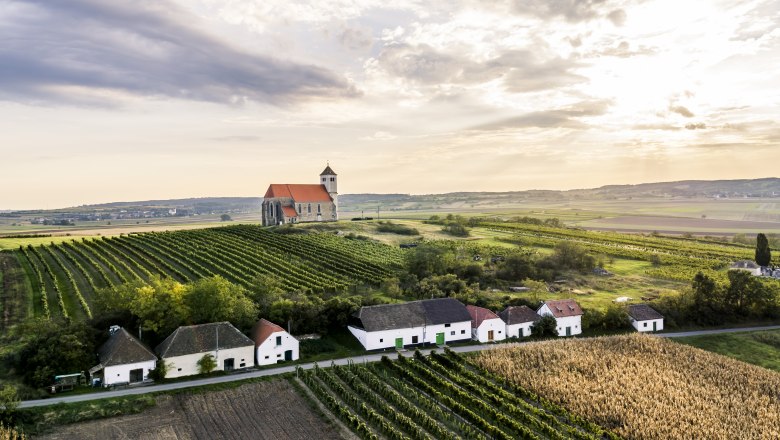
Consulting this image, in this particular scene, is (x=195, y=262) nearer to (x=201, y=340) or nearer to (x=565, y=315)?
(x=201, y=340)

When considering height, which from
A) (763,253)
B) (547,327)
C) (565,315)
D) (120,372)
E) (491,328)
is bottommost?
(547,327)

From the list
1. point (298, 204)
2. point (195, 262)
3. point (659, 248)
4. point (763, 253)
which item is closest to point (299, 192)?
point (298, 204)

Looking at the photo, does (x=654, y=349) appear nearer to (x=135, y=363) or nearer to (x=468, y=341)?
(x=468, y=341)

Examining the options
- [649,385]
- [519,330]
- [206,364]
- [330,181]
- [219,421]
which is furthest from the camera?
[330,181]

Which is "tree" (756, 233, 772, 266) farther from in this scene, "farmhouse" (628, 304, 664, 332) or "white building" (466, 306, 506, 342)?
"white building" (466, 306, 506, 342)

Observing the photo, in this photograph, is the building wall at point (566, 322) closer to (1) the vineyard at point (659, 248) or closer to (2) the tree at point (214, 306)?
(2) the tree at point (214, 306)

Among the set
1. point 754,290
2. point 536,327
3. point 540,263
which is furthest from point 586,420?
point 540,263
